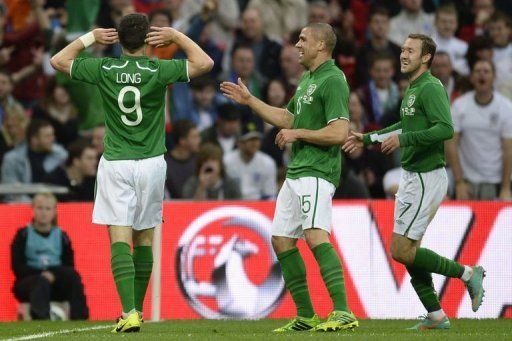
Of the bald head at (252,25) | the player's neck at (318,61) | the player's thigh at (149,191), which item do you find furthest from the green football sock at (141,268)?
the bald head at (252,25)

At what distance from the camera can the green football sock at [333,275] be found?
9.99 m

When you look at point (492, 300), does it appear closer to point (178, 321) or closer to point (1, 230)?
point (178, 321)

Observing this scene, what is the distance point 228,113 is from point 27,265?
3.92m

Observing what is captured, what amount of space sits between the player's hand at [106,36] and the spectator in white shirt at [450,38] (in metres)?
8.33

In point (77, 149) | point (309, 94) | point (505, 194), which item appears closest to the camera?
point (309, 94)

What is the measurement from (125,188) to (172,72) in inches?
38.5

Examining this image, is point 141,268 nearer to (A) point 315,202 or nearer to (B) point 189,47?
(A) point 315,202

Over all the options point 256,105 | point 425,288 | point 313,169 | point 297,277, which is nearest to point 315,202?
point 313,169

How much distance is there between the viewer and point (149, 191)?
10.2 metres

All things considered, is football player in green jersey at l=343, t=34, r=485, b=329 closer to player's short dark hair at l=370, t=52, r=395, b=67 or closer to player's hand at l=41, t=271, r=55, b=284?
player's hand at l=41, t=271, r=55, b=284

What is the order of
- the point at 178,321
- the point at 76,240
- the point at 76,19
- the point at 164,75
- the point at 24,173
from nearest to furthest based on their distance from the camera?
Result: the point at 164,75
the point at 178,321
the point at 76,240
the point at 24,173
the point at 76,19

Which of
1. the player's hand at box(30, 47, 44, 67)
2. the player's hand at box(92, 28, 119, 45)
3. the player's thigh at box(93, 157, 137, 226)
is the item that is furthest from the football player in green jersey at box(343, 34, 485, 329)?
the player's hand at box(30, 47, 44, 67)

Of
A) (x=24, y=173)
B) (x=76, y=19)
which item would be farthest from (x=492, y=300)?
(x=76, y=19)

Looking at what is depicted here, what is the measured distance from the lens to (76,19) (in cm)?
1733
